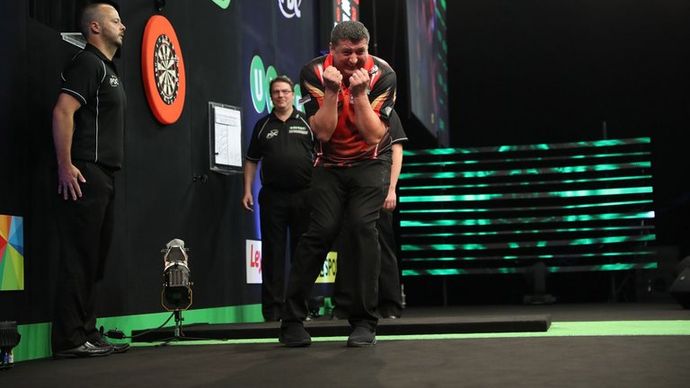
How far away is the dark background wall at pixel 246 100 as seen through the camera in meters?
4.09

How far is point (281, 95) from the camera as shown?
20.0 feet

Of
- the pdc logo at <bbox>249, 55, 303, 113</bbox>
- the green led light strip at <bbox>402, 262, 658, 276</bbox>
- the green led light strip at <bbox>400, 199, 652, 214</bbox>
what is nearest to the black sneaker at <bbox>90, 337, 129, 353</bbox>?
the pdc logo at <bbox>249, 55, 303, 113</bbox>

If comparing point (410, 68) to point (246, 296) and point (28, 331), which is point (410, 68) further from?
point (28, 331)

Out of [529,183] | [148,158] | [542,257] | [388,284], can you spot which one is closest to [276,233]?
[388,284]

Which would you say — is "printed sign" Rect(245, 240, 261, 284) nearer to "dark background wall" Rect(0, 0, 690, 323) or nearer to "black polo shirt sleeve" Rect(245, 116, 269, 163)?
"dark background wall" Rect(0, 0, 690, 323)

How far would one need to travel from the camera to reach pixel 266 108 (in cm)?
734

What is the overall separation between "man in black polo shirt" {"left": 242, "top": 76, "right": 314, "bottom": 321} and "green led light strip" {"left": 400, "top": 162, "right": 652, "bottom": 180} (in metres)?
4.36

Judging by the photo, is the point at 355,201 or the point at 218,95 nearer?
the point at 355,201

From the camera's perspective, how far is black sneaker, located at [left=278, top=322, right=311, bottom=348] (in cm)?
397

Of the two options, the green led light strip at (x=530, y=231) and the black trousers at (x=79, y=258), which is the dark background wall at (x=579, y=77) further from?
the black trousers at (x=79, y=258)

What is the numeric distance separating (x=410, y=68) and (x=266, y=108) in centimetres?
138

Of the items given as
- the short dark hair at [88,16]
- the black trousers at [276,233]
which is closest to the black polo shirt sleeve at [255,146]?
the black trousers at [276,233]

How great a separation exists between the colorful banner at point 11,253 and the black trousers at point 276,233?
2.19m

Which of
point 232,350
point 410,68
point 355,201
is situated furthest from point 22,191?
point 410,68
